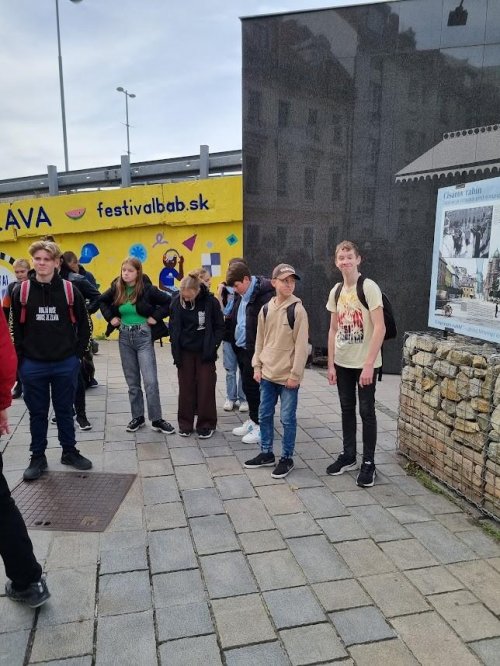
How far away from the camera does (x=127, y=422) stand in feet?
18.3

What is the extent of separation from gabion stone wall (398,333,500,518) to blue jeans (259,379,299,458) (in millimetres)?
1087

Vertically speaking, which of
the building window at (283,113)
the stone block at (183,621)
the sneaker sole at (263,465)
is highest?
the building window at (283,113)

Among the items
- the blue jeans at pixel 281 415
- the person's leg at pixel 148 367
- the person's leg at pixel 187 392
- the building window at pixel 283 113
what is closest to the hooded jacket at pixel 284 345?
the blue jeans at pixel 281 415

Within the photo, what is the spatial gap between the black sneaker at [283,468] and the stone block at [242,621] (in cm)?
150

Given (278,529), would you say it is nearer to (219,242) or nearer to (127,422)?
(127,422)

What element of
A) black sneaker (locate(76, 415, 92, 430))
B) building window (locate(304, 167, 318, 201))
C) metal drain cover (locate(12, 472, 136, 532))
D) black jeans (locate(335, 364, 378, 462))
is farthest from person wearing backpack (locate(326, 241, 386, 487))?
building window (locate(304, 167, 318, 201))

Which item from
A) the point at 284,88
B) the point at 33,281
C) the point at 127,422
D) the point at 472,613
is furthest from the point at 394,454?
the point at 284,88

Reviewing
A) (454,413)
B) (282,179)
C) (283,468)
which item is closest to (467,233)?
(454,413)

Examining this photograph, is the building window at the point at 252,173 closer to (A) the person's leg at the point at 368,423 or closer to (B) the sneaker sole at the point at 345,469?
(A) the person's leg at the point at 368,423

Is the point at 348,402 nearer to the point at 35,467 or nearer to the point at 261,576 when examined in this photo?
the point at 261,576

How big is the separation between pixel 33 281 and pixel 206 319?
1678 mm

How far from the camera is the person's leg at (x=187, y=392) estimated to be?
16.9 ft

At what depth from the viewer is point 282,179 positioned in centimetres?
828

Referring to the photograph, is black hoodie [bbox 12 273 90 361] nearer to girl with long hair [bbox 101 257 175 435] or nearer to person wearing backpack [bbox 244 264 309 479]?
girl with long hair [bbox 101 257 175 435]
